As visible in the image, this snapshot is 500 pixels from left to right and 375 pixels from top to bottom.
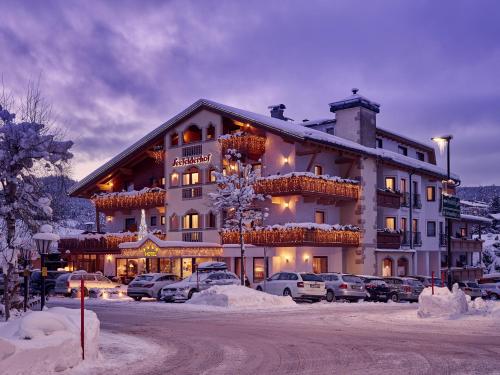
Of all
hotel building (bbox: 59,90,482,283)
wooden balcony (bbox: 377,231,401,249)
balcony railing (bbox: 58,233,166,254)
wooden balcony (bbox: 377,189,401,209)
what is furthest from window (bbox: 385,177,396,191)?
balcony railing (bbox: 58,233,166,254)

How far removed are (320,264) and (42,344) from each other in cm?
3348

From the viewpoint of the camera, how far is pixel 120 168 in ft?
168

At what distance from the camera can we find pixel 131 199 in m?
49.7

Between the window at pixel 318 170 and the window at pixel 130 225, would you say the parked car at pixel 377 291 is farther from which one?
the window at pixel 130 225

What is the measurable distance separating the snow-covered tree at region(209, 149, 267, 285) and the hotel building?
0.56 meters

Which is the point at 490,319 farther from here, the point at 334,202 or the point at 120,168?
the point at 120,168

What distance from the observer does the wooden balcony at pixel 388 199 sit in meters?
46.5

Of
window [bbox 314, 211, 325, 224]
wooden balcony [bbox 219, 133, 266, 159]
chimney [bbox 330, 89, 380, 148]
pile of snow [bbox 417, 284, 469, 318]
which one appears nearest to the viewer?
pile of snow [bbox 417, 284, 469, 318]

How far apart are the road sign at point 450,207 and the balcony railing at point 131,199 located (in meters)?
24.7

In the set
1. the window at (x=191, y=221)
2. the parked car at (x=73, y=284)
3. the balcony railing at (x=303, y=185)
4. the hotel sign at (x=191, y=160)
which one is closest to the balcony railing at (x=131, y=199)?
the window at (x=191, y=221)

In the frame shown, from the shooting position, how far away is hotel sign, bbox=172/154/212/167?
45.9 m

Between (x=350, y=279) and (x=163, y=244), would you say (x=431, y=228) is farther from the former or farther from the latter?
(x=163, y=244)

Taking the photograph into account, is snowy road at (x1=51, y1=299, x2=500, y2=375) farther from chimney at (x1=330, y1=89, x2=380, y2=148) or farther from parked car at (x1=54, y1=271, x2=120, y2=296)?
chimney at (x1=330, y1=89, x2=380, y2=148)

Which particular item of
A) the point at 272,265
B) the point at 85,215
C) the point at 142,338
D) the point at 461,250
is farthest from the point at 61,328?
the point at 85,215
